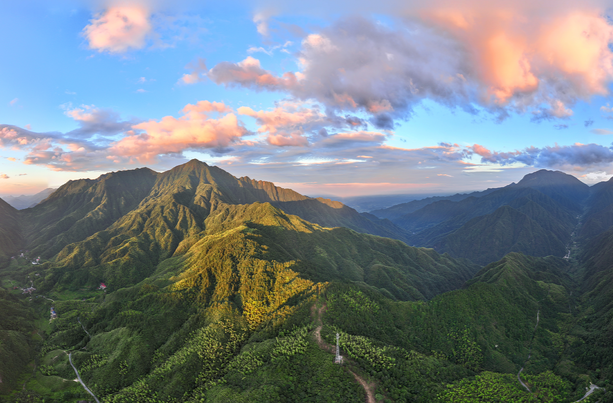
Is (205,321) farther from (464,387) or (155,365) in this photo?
(464,387)

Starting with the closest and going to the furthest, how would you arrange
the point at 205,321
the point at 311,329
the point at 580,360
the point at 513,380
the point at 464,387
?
the point at 464,387, the point at 513,380, the point at 311,329, the point at 580,360, the point at 205,321

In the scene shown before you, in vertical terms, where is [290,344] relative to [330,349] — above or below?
below

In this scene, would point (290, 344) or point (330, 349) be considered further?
point (290, 344)

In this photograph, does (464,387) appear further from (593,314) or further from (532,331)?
(593,314)

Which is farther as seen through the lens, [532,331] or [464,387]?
[532,331]

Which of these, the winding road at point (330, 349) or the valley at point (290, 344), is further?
the valley at point (290, 344)

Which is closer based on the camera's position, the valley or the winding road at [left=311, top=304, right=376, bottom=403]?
the winding road at [left=311, top=304, right=376, bottom=403]

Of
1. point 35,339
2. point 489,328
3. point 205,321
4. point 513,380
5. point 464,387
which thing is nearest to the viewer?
point 464,387

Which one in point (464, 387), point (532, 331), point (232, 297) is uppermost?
point (232, 297)

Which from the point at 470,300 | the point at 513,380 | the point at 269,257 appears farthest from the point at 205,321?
the point at 470,300

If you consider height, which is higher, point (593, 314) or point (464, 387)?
point (464, 387)
